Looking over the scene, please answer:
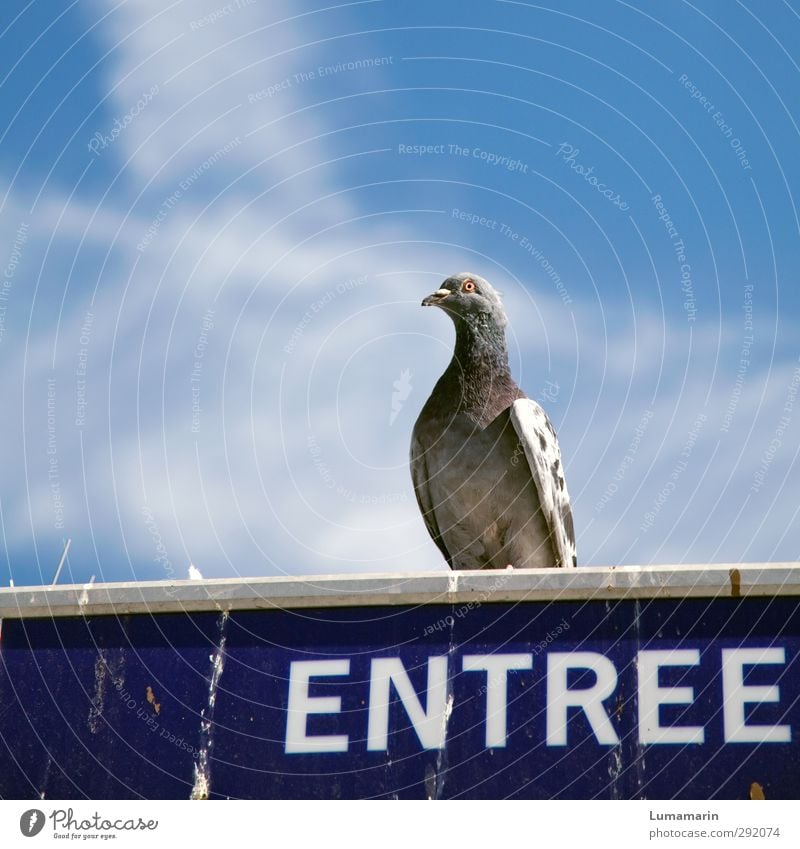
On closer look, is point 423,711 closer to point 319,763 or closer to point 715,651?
point 319,763

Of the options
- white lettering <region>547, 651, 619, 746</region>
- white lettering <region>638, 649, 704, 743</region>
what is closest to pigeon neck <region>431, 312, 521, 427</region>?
white lettering <region>547, 651, 619, 746</region>

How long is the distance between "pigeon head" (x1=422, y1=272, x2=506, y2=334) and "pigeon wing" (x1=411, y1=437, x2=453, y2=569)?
108cm

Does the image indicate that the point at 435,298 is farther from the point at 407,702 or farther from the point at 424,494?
the point at 407,702

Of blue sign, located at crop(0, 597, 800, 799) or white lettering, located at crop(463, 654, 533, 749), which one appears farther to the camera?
white lettering, located at crop(463, 654, 533, 749)

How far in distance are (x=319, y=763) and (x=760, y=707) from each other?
2.42m

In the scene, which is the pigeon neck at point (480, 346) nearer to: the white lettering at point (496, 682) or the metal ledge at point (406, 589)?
the metal ledge at point (406, 589)

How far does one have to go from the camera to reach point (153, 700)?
8180mm

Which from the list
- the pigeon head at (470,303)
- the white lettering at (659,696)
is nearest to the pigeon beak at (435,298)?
the pigeon head at (470,303)

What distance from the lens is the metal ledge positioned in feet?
25.0

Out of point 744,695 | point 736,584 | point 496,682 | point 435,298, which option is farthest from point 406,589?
point 435,298

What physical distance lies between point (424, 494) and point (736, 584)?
4.40 metres

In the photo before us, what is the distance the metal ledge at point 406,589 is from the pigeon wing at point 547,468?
3138 mm

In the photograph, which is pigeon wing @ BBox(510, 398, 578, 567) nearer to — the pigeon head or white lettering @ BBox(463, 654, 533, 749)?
the pigeon head
